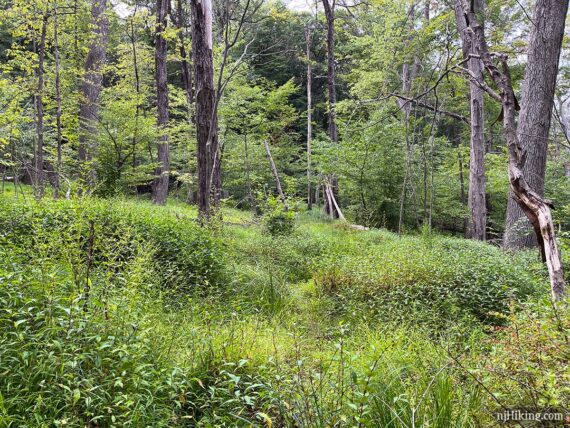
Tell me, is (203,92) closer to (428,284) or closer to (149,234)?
(149,234)

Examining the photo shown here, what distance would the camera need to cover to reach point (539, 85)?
6508mm

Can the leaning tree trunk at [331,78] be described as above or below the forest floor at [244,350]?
above

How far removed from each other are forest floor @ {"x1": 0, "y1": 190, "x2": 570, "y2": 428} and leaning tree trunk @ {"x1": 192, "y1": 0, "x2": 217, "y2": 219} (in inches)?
90.2

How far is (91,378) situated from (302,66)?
23.7m

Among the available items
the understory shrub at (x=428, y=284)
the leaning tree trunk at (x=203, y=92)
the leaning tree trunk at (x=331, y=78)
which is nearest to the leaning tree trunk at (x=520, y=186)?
the understory shrub at (x=428, y=284)

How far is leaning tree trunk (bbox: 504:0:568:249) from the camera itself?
252 inches

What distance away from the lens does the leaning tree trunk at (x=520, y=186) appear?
9.75ft

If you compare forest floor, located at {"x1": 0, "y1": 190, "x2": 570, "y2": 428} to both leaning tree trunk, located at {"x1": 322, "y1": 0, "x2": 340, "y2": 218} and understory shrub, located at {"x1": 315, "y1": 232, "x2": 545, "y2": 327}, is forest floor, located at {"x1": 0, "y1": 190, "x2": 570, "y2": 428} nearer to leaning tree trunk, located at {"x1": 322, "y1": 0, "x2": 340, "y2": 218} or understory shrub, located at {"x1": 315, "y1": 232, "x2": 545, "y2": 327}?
understory shrub, located at {"x1": 315, "y1": 232, "x2": 545, "y2": 327}

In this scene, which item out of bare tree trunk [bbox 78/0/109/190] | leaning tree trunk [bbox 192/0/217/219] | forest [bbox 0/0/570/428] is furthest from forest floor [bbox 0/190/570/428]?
bare tree trunk [bbox 78/0/109/190]

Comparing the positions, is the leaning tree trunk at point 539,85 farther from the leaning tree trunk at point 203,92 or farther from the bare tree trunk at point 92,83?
the bare tree trunk at point 92,83

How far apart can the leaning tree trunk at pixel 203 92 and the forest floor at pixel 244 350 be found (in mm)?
2292

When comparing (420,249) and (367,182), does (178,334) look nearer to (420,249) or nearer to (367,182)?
(420,249)

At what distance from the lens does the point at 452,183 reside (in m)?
14.4

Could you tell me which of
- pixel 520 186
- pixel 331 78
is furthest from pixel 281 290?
pixel 331 78
